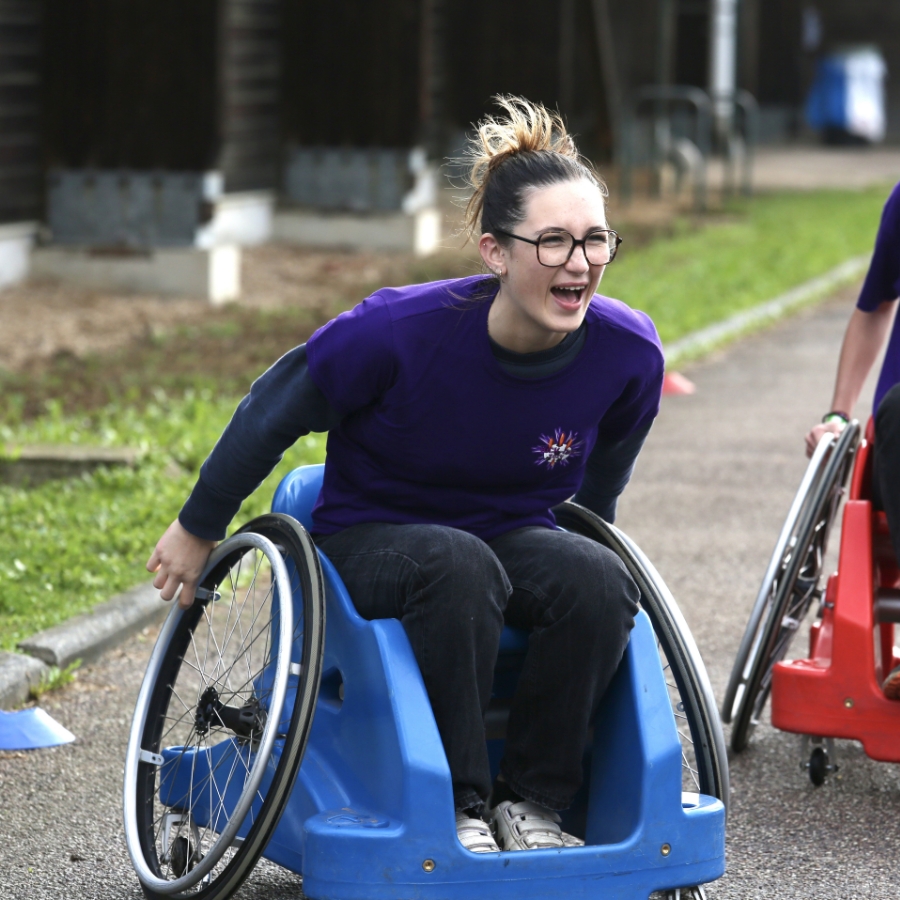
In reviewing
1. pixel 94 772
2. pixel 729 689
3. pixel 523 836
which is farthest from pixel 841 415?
pixel 94 772

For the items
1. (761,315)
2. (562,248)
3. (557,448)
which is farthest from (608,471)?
(761,315)

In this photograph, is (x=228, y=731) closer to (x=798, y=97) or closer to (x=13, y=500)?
(x=13, y=500)

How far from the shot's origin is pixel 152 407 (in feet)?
22.6

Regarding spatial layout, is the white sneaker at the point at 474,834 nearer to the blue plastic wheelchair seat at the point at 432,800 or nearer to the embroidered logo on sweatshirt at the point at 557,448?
the blue plastic wheelchair seat at the point at 432,800

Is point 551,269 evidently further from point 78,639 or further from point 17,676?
point 78,639

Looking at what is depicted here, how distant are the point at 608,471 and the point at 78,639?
1715mm

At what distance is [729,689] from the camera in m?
3.75

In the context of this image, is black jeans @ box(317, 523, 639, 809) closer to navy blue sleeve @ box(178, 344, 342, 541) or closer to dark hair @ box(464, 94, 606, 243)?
navy blue sleeve @ box(178, 344, 342, 541)

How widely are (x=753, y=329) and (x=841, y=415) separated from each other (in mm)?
7036

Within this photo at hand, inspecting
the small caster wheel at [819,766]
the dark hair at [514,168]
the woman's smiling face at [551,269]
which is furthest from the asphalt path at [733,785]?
the dark hair at [514,168]

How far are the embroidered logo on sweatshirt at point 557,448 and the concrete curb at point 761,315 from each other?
6213 mm

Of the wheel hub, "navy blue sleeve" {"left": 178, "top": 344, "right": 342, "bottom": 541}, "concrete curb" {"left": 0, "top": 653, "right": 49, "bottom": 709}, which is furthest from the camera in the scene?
"concrete curb" {"left": 0, "top": 653, "right": 49, "bottom": 709}

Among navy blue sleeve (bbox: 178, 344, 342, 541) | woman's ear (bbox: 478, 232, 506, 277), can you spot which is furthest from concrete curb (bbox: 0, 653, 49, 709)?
woman's ear (bbox: 478, 232, 506, 277)

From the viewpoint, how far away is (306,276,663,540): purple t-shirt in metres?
2.84
